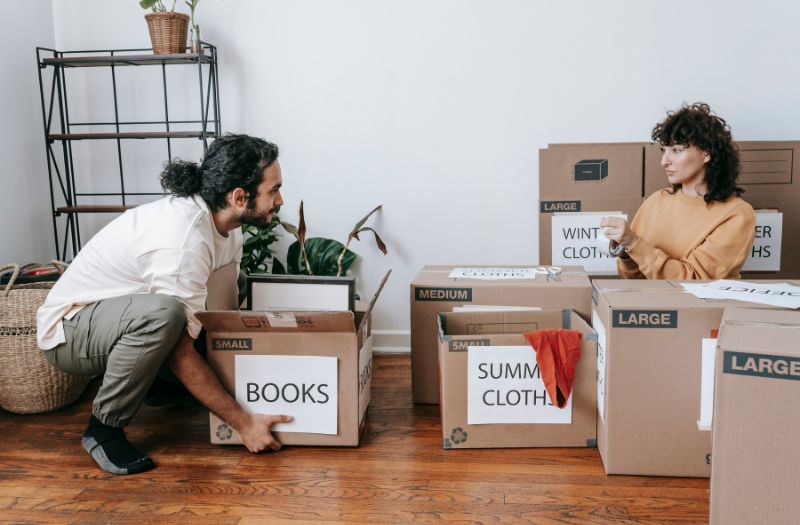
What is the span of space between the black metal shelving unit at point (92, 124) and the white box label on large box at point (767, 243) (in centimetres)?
204

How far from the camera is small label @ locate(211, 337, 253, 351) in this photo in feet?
5.97

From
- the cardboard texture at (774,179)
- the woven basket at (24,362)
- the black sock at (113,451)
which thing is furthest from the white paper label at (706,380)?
the woven basket at (24,362)

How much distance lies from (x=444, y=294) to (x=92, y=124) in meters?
1.81

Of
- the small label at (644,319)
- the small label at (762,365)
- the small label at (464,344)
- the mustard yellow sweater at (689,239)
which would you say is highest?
the mustard yellow sweater at (689,239)

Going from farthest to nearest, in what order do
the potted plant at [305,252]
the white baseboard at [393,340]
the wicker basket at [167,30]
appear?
the white baseboard at [393,340] < the potted plant at [305,252] < the wicker basket at [167,30]

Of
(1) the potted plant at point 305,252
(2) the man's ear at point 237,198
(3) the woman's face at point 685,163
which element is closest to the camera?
(2) the man's ear at point 237,198

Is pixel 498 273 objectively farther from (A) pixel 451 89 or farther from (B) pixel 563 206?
(A) pixel 451 89

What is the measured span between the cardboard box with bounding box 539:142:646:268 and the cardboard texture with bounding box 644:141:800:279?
0.07 metres

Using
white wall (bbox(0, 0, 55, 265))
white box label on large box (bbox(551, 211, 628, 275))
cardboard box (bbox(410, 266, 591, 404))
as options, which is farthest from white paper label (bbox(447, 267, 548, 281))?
white wall (bbox(0, 0, 55, 265))

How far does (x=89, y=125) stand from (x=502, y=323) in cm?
206

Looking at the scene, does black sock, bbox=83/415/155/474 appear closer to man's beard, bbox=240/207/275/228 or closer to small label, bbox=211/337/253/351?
small label, bbox=211/337/253/351

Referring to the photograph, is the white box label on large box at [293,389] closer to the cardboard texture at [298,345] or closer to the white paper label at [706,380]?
the cardboard texture at [298,345]

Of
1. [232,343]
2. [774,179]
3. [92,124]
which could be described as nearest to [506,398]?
[232,343]

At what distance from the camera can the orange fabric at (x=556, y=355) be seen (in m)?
1.75
